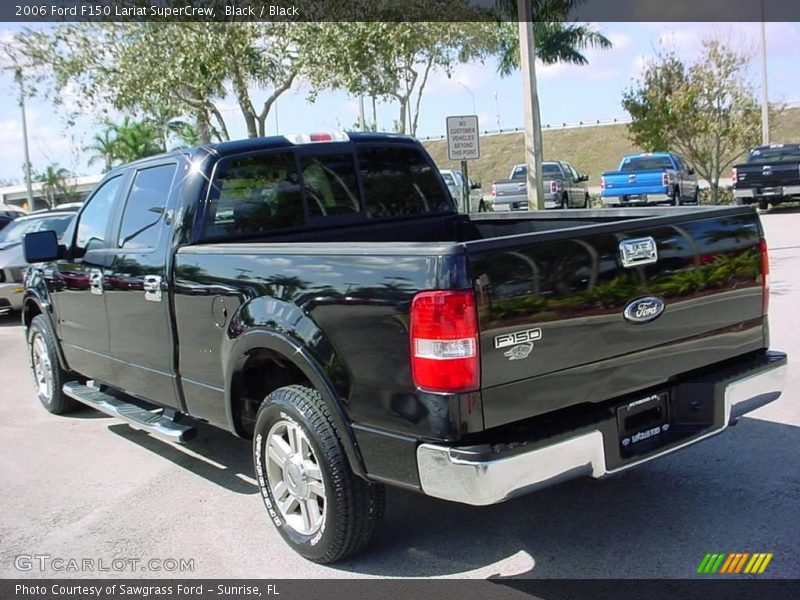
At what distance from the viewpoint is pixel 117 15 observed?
53.8 ft

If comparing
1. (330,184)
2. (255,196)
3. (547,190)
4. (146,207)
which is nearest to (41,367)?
(146,207)

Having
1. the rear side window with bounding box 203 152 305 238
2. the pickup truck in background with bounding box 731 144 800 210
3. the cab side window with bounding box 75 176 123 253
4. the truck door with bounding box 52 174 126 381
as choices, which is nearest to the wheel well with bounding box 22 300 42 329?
the truck door with bounding box 52 174 126 381

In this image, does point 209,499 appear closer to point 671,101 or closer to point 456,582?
point 456,582

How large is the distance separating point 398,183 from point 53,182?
5747 cm

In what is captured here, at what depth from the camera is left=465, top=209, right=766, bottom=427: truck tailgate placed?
3.12 m

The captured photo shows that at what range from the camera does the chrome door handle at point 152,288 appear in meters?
4.72

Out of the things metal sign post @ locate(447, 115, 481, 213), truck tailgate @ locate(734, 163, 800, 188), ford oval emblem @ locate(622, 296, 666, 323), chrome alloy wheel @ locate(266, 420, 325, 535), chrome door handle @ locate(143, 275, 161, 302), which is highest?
metal sign post @ locate(447, 115, 481, 213)

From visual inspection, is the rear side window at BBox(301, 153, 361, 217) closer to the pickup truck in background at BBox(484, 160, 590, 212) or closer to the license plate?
the license plate

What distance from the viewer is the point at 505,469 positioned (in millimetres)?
3055

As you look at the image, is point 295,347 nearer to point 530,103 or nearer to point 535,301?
point 535,301

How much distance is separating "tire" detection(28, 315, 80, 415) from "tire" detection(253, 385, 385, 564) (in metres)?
3.17

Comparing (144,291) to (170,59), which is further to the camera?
(170,59)

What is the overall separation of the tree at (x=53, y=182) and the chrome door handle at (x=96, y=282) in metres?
55.1

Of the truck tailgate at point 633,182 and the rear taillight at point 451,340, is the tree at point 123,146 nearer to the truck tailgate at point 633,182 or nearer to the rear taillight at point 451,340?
the truck tailgate at point 633,182
